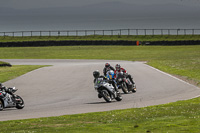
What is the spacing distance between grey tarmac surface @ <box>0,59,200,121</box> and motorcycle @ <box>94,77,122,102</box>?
0.33 meters

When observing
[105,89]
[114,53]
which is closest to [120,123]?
[105,89]

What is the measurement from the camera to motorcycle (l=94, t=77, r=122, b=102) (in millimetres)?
20391

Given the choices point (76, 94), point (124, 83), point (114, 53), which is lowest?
point (114, 53)

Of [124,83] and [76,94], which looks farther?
[124,83]

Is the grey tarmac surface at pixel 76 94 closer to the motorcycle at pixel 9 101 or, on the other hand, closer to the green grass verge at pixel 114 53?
the motorcycle at pixel 9 101

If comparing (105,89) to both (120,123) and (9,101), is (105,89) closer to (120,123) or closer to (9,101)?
(9,101)

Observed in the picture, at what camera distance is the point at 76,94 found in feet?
77.6

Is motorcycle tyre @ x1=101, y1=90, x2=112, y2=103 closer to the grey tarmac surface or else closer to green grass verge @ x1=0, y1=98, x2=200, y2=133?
the grey tarmac surface

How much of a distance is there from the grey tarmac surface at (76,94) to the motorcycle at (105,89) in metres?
0.33

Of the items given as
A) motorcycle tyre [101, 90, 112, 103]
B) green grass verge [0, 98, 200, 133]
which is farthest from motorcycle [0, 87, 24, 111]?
green grass verge [0, 98, 200, 133]

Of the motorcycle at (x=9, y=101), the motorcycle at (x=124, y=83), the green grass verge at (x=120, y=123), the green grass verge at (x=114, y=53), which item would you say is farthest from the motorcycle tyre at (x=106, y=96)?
the green grass verge at (x=114, y=53)

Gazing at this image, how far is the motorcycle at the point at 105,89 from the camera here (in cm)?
2039

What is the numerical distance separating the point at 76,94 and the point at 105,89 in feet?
10.9

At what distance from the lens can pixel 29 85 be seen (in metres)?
28.9
